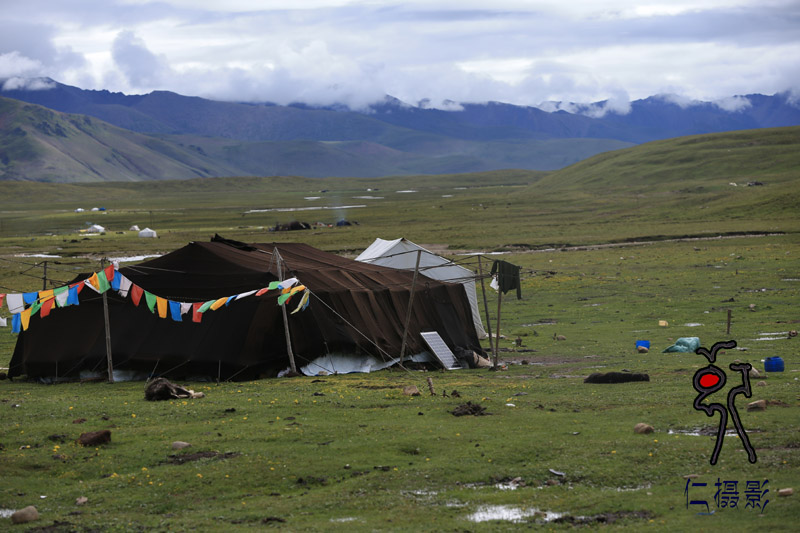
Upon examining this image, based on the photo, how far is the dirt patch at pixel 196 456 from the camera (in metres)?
13.5

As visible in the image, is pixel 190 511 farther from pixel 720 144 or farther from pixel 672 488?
pixel 720 144

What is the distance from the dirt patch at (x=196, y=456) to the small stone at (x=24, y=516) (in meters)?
2.71

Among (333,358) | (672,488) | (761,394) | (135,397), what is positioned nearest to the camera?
(672,488)

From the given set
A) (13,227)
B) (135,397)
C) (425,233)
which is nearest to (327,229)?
(425,233)

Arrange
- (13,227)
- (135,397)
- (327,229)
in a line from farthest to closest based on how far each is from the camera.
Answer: (13,227)
(327,229)
(135,397)

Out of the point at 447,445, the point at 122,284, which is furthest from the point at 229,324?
the point at 447,445

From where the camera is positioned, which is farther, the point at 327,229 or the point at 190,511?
the point at 327,229

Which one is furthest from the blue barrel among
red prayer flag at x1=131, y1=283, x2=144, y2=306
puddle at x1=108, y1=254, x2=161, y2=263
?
puddle at x1=108, y1=254, x2=161, y2=263

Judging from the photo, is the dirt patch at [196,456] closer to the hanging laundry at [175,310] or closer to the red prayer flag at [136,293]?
the hanging laundry at [175,310]

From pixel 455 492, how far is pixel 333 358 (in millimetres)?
13275

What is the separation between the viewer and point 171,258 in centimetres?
2730

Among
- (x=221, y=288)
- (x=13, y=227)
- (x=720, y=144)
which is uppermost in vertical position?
(x=720, y=144)

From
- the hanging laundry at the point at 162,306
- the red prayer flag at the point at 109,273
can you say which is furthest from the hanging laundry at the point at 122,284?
the hanging laundry at the point at 162,306

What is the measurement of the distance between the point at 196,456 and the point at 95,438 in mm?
1926
